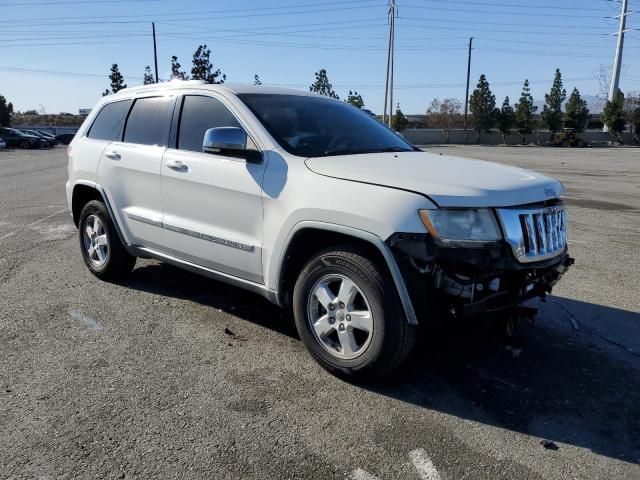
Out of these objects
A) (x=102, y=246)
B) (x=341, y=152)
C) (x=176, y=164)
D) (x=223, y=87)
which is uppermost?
(x=223, y=87)

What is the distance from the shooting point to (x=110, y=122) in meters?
5.53

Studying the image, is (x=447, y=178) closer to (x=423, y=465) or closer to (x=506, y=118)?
(x=423, y=465)

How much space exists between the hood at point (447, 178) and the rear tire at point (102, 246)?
8.51 feet

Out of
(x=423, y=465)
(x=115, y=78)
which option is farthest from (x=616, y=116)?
(x=423, y=465)

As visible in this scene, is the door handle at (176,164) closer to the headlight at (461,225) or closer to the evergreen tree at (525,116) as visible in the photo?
the headlight at (461,225)

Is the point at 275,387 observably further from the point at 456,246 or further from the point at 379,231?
the point at 456,246

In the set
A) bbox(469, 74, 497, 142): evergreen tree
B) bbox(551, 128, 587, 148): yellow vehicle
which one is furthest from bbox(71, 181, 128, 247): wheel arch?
bbox(469, 74, 497, 142): evergreen tree

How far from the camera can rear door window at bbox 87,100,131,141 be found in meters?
5.36

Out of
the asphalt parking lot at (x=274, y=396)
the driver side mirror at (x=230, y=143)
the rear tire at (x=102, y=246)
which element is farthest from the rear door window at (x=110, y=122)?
the driver side mirror at (x=230, y=143)

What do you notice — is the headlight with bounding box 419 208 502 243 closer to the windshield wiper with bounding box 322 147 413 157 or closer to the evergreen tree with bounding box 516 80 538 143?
the windshield wiper with bounding box 322 147 413 157

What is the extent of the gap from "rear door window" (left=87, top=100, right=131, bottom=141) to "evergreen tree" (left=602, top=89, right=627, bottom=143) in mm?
74298

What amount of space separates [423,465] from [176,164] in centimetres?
297

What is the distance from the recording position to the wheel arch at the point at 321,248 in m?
3.12

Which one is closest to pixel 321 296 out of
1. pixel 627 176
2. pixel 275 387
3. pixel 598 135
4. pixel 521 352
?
pixel 275 387
